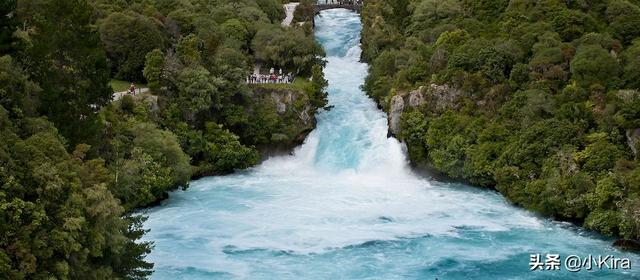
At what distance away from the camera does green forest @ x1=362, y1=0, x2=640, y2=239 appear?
52938 mm

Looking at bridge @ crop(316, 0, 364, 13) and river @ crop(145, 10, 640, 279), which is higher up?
bridge @ crop(316, 0, 364, 13)

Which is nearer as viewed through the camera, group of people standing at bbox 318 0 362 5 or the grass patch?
the grass patch

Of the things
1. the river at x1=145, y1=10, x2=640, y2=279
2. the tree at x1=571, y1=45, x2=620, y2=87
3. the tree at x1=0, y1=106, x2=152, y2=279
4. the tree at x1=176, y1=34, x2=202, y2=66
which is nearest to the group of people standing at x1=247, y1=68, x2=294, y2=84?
the tree at x1=176, y1=34, x2=202, y2=66

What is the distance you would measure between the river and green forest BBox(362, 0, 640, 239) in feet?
6.82

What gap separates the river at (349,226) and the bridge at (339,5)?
42.5 m

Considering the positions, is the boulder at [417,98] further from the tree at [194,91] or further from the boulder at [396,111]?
the tree at [194,91]

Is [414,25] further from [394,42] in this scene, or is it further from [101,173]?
[101,173]

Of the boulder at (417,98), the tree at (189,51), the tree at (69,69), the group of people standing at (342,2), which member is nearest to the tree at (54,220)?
the tree at (69,69)

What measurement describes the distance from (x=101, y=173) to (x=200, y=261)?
882 cm

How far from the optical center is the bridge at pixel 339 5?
362 feet

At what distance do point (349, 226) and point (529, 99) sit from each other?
17521 mm

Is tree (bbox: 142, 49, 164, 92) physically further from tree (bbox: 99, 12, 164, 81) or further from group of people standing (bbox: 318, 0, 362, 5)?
group of people standing (bbox: 318, 0, 362, 5)

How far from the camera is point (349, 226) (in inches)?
2052

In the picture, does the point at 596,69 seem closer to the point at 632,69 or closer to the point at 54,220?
the point at 632,69
